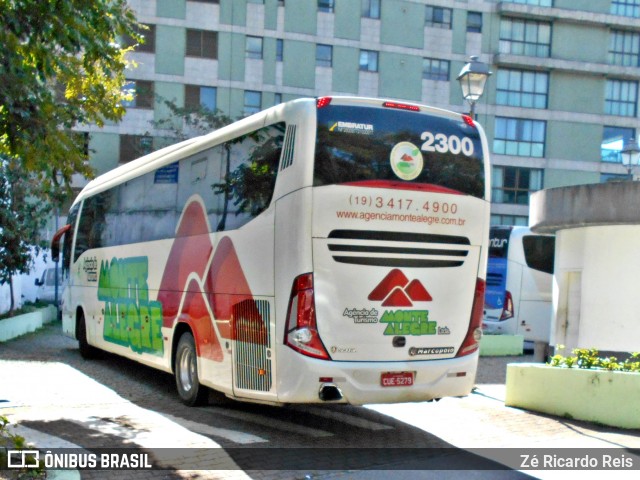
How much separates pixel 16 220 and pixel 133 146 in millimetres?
18626

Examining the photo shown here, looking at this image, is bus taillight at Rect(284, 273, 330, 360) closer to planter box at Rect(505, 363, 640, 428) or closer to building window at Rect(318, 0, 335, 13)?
planter box at Rect(505, 363, 640, 428)

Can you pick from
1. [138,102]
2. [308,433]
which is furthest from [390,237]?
[138,102]

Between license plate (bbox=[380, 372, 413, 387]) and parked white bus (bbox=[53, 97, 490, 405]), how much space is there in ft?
0.03

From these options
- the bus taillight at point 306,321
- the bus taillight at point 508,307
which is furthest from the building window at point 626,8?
the bus taillight at point 306,321

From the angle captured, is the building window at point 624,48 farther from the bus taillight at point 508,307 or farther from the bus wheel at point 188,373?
the bus wheel at point 188,373

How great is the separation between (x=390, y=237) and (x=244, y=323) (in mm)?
1949

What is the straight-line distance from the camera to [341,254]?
7871mm

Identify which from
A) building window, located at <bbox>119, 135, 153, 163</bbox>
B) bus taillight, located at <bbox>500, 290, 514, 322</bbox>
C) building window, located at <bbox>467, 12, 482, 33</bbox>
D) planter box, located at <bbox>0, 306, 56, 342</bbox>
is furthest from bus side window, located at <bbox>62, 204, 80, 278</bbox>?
building window, located at <bbox>467, 12, 482, 33</bbox>

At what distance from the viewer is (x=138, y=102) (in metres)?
37.9

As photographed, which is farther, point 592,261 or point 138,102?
point 138,102

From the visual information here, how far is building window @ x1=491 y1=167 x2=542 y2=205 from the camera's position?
4284 centimetres

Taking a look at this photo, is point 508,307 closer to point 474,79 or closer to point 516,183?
point 474,79

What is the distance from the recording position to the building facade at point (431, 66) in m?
38.0

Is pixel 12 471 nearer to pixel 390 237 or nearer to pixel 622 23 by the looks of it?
pixel 390 237
